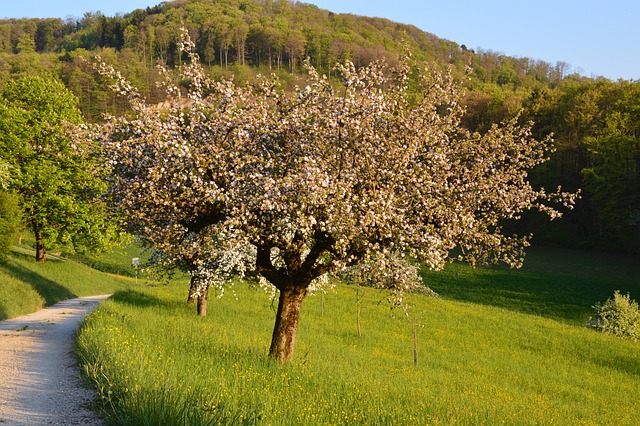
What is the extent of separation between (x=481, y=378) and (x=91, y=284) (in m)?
38.2

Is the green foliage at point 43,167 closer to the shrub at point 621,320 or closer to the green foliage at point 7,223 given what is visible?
the green foliage at point 7,223

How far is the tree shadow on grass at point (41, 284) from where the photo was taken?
35959 mm

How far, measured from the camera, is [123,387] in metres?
9.95

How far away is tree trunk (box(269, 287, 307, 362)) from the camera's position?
1512 centimetres

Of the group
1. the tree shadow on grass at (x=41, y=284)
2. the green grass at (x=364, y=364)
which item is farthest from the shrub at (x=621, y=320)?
the tree shadow on grass at (x=41, y=284)

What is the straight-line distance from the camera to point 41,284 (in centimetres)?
3794

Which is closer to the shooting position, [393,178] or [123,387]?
[123,387]

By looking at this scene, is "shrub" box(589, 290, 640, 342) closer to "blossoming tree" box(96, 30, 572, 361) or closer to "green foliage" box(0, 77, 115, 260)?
"blossoming tree" box(96, 30, 572, 361)

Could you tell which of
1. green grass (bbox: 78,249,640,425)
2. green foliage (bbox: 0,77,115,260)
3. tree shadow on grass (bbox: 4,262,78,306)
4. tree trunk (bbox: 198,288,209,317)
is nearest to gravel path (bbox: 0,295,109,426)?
green grass (bbox: 78,249,640,425)

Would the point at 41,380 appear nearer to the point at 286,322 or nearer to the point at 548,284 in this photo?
the point at 286,322

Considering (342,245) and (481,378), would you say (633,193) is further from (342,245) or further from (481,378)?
(342,245)

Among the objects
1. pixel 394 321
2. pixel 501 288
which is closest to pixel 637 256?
pixel 501 288

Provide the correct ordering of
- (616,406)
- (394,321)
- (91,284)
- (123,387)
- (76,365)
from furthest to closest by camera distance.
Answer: (91,284)
(394,321)
(616,406)
(76,365)
(123,387)

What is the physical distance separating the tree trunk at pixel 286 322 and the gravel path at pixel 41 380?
5051mm
